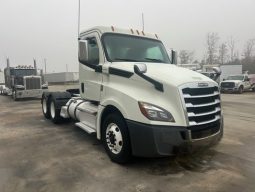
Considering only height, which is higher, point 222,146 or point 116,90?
point 116,90

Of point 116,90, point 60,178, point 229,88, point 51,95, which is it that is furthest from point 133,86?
point 229,88

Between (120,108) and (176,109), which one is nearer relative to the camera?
(176,109)

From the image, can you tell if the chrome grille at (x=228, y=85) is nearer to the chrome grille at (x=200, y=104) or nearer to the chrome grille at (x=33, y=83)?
the chrome grille at (x=33, y=83)

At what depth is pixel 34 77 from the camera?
19.9 metres

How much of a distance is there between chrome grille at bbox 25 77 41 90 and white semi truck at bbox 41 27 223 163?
14.2 m

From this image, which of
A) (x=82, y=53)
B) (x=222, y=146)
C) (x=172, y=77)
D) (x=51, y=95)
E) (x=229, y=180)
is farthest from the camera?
(x=51, y=95)

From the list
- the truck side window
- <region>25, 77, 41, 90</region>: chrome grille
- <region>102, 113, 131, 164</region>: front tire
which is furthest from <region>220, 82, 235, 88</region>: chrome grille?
<region>102, 113, 131, 164</region>: front tire

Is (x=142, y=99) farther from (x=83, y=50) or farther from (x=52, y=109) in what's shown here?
(x=52, y=109)

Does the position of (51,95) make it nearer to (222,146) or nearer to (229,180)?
(222,146)

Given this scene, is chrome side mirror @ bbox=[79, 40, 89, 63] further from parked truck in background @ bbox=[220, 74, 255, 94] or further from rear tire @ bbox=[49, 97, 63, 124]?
parked truck in background @ bbox=[220, 74, 255, 94]

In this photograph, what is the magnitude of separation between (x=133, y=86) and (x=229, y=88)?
82.0 feet

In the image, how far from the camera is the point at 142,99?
4.68m

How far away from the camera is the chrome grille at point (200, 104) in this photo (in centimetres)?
460

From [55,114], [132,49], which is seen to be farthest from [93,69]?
[55,114]
